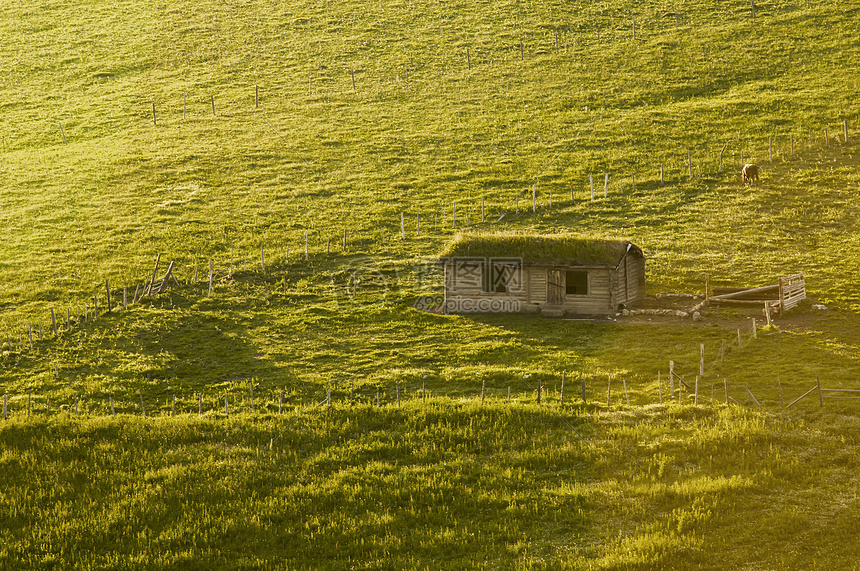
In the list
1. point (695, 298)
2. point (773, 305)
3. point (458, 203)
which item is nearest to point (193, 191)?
point (458, 203)

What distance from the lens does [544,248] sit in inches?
1348

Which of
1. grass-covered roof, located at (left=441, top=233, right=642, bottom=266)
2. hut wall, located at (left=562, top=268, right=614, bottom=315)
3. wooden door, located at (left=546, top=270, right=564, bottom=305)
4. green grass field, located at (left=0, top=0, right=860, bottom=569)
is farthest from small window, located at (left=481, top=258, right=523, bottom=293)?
green grass field, located at (left=0, top=0, right=860, bottom=569)

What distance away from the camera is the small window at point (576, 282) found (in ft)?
113

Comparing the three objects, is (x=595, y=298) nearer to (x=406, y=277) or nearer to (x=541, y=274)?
(x=541, y=274)

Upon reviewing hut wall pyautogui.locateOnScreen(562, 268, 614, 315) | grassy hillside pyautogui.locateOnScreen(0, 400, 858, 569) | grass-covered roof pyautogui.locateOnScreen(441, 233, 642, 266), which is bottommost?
grassy hillside pyautogui.locateOnScreen(0, 400, 858, 569)

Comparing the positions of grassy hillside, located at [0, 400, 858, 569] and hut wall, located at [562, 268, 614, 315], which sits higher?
hut wall, located at [562, 268, 614, 315]

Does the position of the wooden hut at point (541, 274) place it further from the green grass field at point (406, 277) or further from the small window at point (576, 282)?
the green grass field at point (406, 277)

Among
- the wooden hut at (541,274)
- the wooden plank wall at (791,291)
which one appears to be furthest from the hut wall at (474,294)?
the wooden plank wall at (791,291)

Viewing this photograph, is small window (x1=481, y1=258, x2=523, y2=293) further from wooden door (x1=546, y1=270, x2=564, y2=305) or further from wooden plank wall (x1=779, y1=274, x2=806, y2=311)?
wooden plank wall (x1=779, y1=274, x2=806, y2=311)

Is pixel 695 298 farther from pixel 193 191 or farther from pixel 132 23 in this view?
pixel 132 23

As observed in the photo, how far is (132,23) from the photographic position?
8256 cm

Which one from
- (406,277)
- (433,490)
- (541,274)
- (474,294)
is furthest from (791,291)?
(433,490)

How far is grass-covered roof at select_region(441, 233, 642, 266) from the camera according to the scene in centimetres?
3372

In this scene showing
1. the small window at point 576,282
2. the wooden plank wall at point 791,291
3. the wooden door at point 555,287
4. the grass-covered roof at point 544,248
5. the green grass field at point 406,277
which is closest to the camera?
the green grass field at point 406,277
